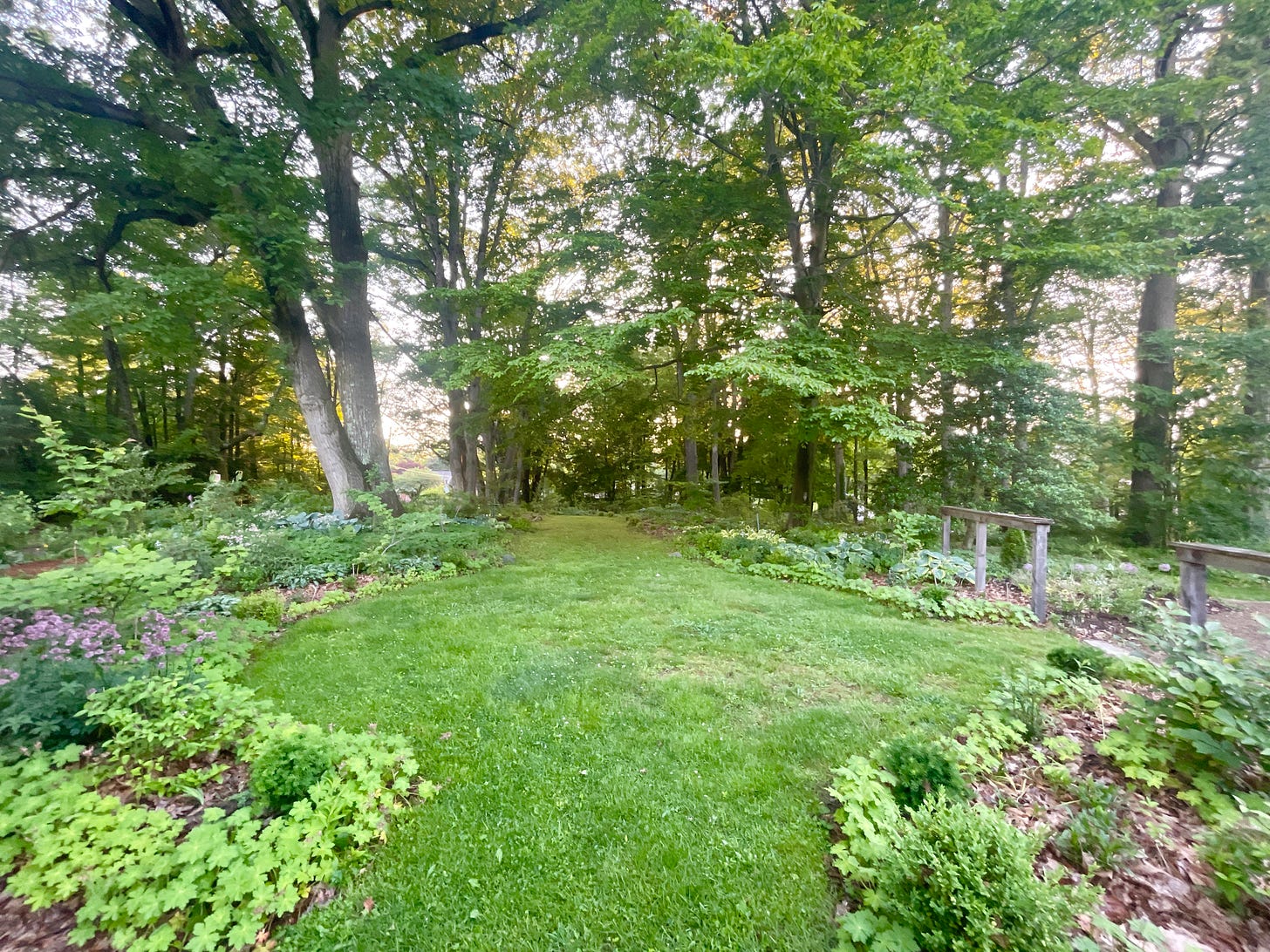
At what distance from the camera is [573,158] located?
38.5 feet

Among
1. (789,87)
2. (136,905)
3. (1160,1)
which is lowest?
(136,905)

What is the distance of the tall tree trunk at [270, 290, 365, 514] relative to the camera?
297 inches

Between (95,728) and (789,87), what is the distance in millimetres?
9180

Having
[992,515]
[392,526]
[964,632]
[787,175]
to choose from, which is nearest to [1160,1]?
[787,175]

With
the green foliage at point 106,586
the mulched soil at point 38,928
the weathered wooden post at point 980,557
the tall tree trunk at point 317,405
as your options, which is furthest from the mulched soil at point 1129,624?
the tall tree trunk at point 317,405

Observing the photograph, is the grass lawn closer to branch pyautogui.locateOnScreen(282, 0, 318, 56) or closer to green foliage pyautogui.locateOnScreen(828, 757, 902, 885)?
green foliage pyautogui.locateOnScreen(828, 757, 902, 885)

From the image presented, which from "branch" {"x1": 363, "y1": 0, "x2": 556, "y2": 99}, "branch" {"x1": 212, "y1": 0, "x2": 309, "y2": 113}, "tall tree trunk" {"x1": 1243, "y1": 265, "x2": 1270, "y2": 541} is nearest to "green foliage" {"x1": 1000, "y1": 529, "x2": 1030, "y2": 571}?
"tall tree trunk" {"x1": 1243, "y1": 265, "x2": 1270, "y2": 541}

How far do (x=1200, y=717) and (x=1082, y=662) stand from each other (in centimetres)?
114

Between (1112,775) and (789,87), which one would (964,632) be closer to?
(1112,775)

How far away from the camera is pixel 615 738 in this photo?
2871 millimetres

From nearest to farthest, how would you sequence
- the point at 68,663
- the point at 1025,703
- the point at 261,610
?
the point at 68,663 < the point at 1025,703 < the point at 261,610

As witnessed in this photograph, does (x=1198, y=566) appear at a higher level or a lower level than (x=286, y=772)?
higher

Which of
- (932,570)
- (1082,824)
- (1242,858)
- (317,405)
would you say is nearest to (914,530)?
(932,570)

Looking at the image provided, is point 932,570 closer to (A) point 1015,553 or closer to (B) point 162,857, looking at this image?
(A) point 1015,553
